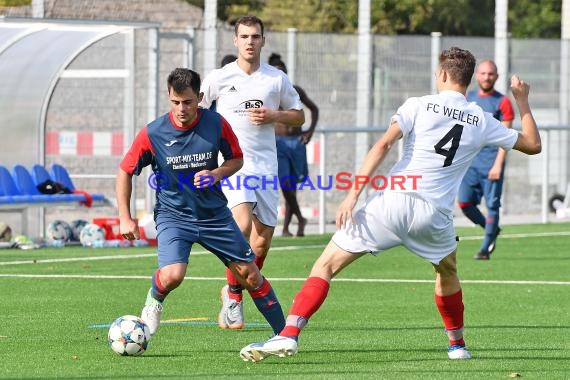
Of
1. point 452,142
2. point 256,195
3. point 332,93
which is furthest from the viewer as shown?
point 332,93

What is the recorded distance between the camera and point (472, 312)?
11812mm

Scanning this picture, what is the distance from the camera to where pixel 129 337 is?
8961 millimetres

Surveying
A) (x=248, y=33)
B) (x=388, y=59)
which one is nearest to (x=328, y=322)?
(x=248, y=33)

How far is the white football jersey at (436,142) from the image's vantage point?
864 cm

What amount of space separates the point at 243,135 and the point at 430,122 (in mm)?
2434

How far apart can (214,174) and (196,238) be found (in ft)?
1.48

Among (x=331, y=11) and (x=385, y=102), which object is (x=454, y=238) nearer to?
(x=385, y=102)

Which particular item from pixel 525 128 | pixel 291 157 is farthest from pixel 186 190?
pixel 291 157

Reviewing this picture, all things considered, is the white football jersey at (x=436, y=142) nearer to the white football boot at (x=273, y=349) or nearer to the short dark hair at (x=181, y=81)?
the white football boot at (x=273, y=349)

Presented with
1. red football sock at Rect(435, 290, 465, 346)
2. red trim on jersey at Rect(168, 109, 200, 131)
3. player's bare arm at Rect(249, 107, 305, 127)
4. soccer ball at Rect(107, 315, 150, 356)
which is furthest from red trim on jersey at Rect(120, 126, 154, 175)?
red football sock at Rect(435, 290, 465, 346)

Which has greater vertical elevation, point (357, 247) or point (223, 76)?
point (223, 76)

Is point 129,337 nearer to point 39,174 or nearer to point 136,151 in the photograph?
point 136,151

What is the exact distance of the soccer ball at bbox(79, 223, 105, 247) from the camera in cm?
1852

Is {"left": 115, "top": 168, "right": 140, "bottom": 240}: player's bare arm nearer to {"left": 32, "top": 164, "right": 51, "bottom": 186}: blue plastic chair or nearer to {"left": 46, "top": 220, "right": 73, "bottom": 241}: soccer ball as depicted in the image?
{"left": 46, "top": 220, "right": 73, "bottom": 241}: soccer ball
